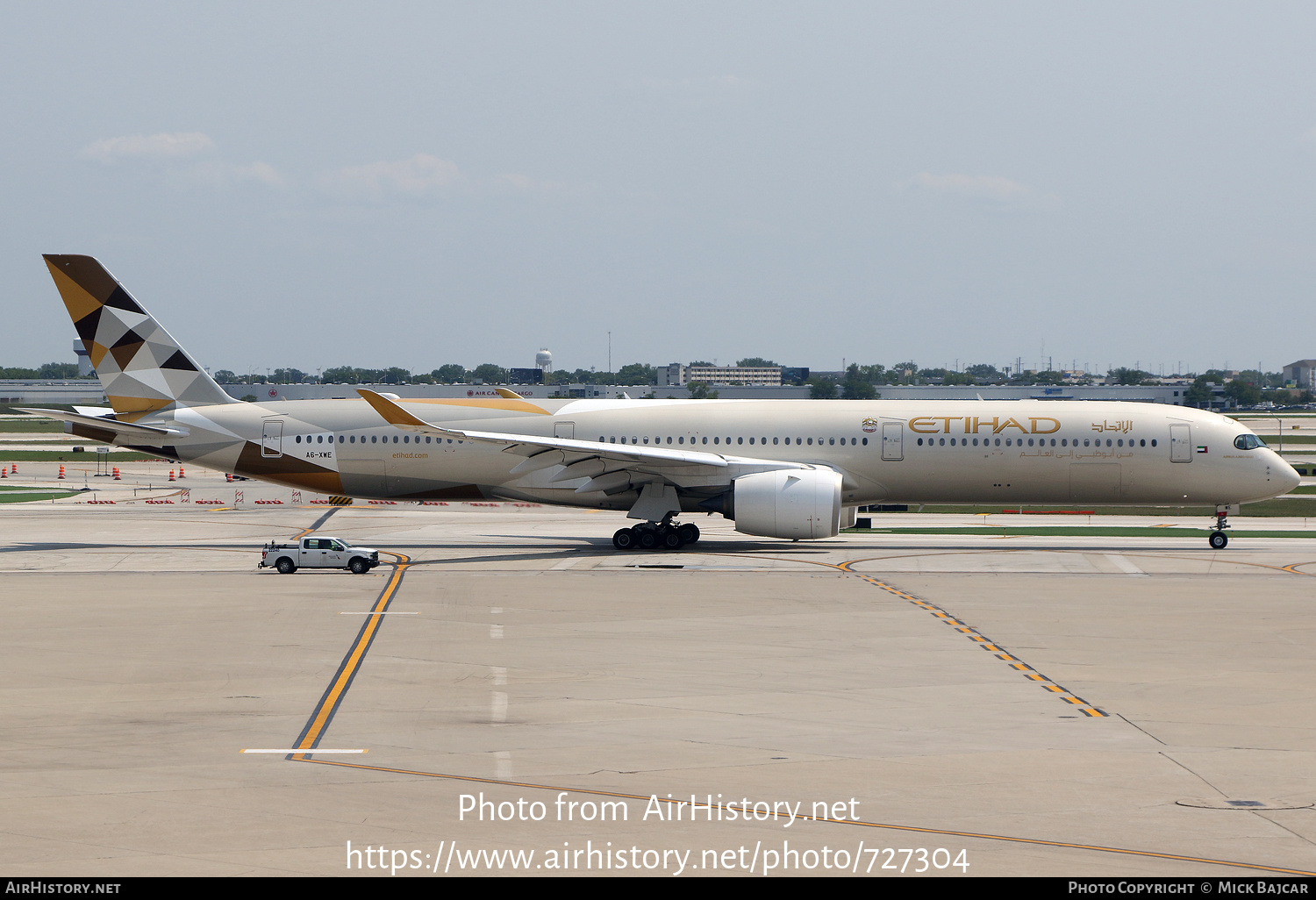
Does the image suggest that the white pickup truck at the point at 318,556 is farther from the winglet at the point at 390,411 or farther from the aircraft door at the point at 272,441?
the aircraft door at the point at 272,441

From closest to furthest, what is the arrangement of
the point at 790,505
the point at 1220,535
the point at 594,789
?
the point at 594,789 → the point at 790,505 → the point at 1220,535

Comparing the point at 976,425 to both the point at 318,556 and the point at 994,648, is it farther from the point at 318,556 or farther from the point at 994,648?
the point at 318,556

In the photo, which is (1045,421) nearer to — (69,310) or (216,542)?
(216,542)

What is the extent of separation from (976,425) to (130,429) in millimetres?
27452

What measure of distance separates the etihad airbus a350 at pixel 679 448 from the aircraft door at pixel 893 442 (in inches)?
1.6

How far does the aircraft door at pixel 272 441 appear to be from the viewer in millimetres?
38656

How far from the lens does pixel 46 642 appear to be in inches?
816

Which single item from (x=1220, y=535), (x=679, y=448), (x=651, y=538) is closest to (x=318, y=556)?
(x=651, y=538)

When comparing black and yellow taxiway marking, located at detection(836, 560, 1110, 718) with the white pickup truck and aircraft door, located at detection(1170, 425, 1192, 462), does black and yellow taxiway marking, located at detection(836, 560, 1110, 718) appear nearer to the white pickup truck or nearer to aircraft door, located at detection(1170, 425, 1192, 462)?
aircraft door, located at detection(1170, 425, 1192, 462)

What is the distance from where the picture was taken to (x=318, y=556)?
31.3 meters

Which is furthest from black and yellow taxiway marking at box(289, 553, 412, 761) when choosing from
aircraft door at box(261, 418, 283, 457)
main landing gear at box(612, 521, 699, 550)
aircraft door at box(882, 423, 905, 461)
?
aircraft door at box(882, 423, 905, 461)

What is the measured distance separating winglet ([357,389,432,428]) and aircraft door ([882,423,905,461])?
14.4m

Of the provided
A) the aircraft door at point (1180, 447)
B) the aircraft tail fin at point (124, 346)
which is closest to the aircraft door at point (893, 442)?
the aircraft door at point (1180, 447)
